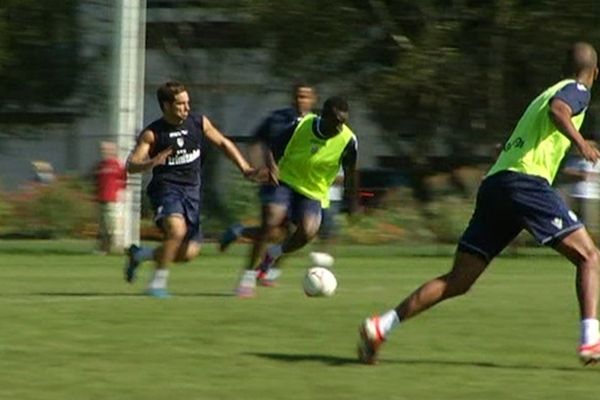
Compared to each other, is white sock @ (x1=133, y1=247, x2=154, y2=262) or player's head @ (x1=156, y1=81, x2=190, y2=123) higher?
player's head @ (x1=156, y1=81, x2=190, y2=123)

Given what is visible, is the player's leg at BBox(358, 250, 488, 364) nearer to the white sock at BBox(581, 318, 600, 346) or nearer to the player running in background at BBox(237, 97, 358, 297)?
the white sock at BBox(581, 318, 600, 346)

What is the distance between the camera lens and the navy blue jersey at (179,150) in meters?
15.7

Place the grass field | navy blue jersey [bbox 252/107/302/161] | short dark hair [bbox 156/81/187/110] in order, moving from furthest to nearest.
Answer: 1. navy blue jersey [bbox 252/107/302/161]
2. short dark hair [bbox 156/81/187/110]
3. the grass field

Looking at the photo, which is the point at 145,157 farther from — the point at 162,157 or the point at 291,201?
the point at 291,201

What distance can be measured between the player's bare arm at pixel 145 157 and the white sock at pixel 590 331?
5.40 meters

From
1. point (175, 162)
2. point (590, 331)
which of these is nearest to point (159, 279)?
point (175, 162)

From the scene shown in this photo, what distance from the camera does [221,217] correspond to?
1369 inches

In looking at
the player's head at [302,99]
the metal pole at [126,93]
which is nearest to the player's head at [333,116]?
the player's head at [302,99]

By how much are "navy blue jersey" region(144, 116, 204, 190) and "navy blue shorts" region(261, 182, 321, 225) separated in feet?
4.82

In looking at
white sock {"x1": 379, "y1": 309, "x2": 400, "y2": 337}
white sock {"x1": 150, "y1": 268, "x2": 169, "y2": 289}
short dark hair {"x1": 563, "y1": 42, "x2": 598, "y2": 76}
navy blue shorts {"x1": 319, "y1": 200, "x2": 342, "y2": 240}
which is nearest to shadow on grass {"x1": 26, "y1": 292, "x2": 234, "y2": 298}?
white sock {"x1": 150, "y1": 268, "x2": 169, "y2": 289}

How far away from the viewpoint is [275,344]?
1225 centimetres

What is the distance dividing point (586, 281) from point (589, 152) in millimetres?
748

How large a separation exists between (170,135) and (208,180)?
21.1m

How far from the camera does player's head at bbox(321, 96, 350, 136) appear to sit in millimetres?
17519
